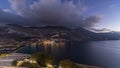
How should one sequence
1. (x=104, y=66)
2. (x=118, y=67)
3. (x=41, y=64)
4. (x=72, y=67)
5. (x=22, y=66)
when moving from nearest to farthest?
(x=72, y=67), (x=22, y=66), (x=41, y=64), (x=118, y=67), (x=104, y=66)

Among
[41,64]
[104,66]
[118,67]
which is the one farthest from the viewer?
[104,66]

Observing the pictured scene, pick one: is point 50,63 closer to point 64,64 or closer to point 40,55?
point 40,55

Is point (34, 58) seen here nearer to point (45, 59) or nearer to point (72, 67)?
point (45, 59)

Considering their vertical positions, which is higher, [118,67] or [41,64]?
[41,64]

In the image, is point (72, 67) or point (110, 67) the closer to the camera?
point (72, 67)

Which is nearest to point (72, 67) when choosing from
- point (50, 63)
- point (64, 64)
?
point (64, 64)

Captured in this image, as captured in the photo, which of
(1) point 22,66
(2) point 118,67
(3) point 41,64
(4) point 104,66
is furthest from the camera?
(4) point 104,66

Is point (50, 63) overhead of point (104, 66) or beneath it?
overhead

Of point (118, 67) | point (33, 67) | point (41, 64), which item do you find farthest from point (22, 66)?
point (118, 67)

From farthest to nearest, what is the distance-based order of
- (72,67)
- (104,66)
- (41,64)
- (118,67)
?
1. (104,66)
2. (118,67)
3. (41,64)
4. (72,67)
